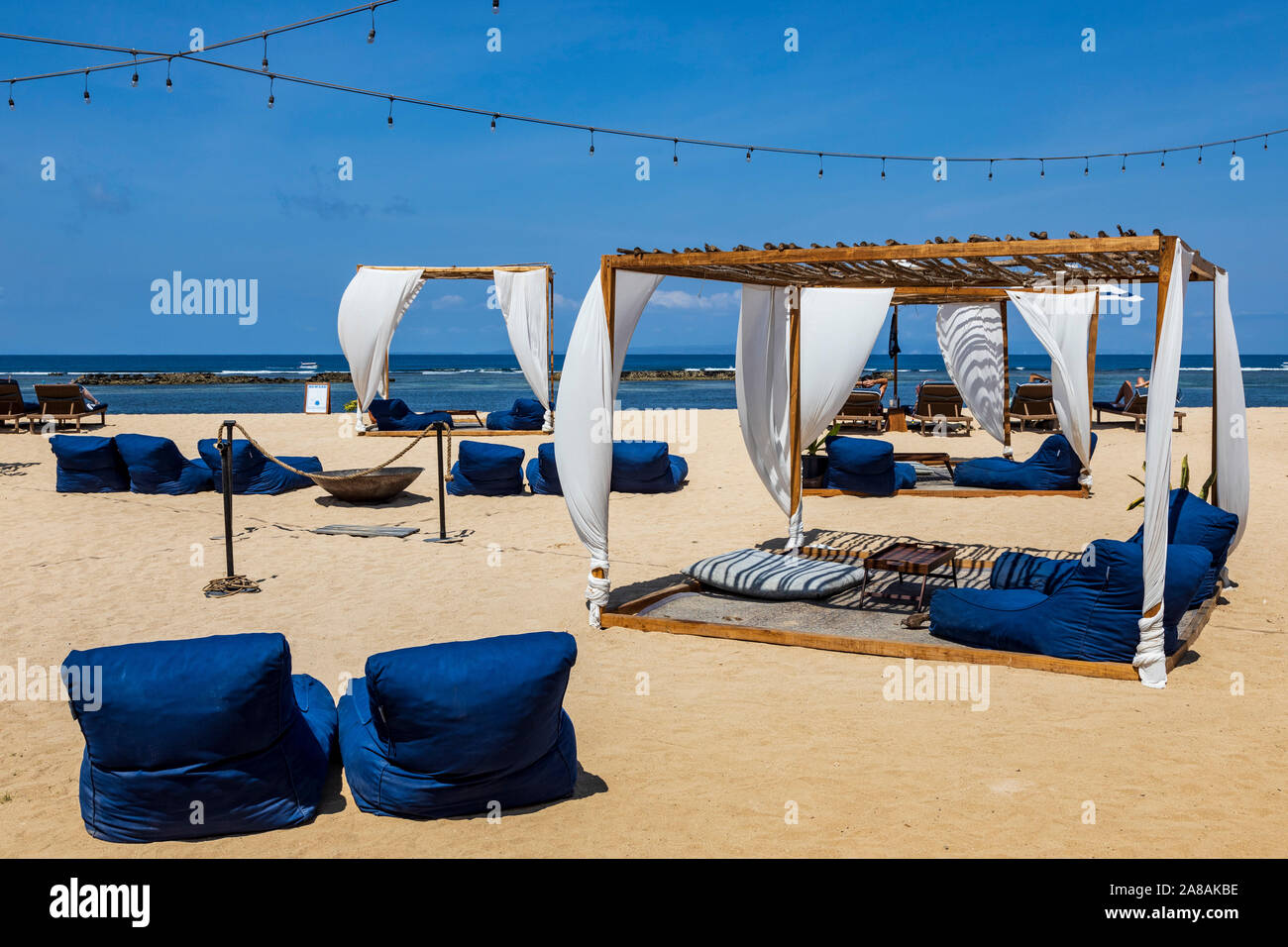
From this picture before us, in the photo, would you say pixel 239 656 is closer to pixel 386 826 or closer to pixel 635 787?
pixel 386 826

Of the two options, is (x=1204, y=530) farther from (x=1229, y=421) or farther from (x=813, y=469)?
(x=813, y=469)

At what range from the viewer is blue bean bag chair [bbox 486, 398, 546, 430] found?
18.0 meters

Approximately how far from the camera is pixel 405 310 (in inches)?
655

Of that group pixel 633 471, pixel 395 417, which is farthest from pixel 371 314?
pixel 633 471

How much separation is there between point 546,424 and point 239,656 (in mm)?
14100

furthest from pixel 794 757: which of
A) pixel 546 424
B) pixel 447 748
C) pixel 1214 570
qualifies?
pixel 546 424

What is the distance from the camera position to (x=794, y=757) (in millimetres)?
4242

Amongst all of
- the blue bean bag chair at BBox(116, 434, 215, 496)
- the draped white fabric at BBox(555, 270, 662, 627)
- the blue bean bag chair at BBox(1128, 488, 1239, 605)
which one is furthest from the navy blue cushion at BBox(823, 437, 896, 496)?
the blue bean bag chair at BBox(116, 434, 215, 496)

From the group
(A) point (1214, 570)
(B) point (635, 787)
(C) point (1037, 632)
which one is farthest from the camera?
(A) point (1214, 570)

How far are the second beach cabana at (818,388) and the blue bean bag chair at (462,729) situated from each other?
261 centimetres

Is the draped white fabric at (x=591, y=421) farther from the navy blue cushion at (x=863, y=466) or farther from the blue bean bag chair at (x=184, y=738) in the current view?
the navy blue cushion at (x=863, y=466)

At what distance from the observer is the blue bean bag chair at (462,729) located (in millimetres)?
3443

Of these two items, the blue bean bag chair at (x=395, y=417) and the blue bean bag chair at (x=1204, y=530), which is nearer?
the blue bean bag chair at (x=1204, y=530)

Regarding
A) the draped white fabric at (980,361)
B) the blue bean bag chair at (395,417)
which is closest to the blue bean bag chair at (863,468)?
the draped white fabric at (980,361)
